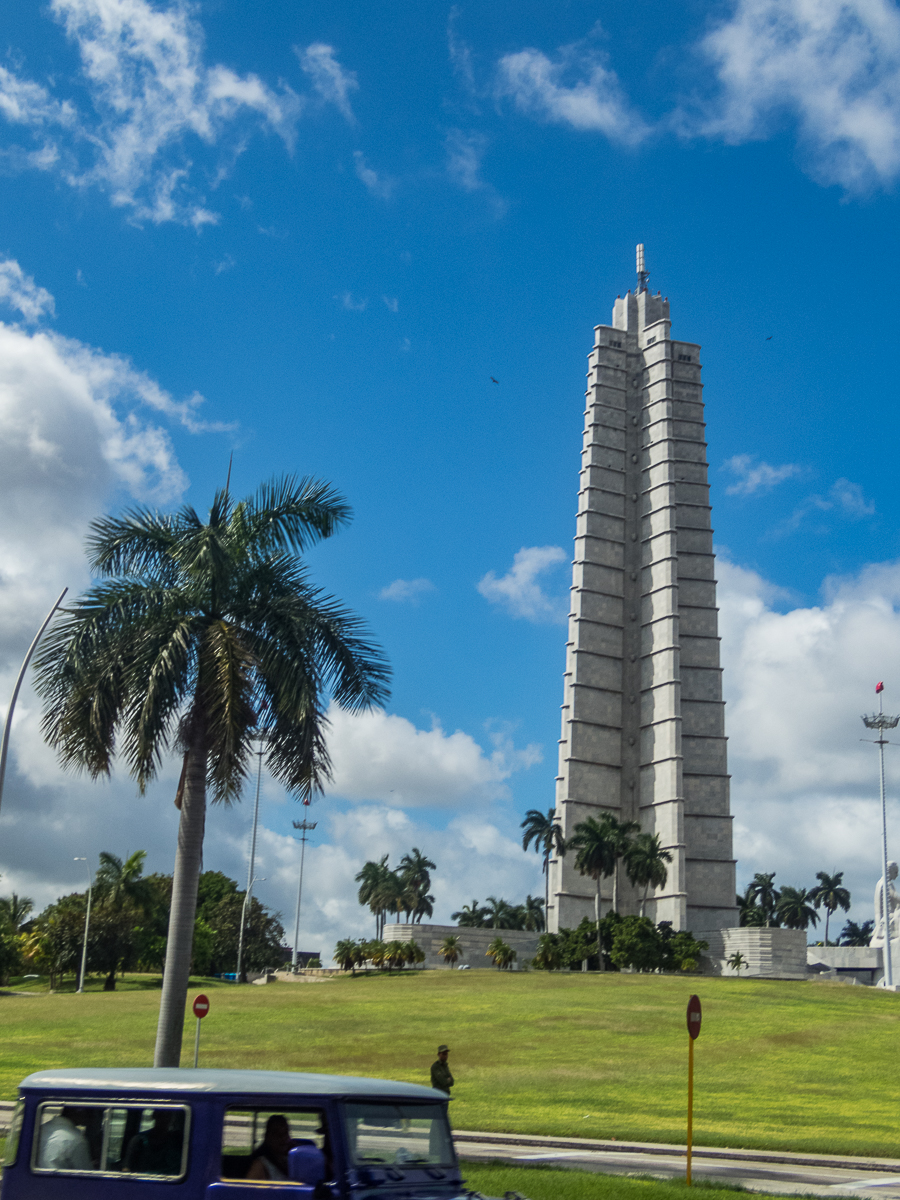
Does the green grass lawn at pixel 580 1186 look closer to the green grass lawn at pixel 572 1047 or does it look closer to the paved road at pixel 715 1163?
the paved road at pixel 715 1163

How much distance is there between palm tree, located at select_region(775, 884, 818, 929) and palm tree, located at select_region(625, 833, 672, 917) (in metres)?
49.1

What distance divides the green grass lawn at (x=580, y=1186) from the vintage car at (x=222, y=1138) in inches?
232

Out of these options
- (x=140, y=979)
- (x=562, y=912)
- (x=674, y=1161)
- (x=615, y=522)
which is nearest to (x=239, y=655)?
(x=674, y=1161)

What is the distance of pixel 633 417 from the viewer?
367 feet

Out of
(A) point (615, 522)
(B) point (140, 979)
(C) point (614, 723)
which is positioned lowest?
(B) point (140, 979)

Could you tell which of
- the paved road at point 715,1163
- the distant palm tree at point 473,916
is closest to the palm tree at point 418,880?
the distant palm tree at point 473,916

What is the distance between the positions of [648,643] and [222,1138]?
3850 inches

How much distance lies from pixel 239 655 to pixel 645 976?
186 ft

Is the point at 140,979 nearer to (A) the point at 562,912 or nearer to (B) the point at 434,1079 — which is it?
(A) the point at 562,912

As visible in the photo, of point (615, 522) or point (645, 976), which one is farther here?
point (615, 522)

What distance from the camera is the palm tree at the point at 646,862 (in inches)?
3433

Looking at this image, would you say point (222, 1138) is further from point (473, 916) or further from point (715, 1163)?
point (473, 916)

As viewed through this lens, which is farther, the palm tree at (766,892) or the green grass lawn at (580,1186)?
the palm tree at (766,892)

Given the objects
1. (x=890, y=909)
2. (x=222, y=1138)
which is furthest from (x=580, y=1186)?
(x=890, y=909)
